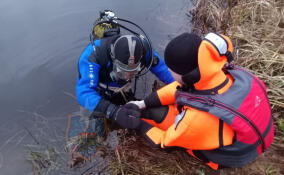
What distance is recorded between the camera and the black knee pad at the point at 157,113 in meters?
2.51

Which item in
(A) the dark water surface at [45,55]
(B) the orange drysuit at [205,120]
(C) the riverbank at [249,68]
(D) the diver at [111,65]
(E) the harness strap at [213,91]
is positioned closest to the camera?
(B) the orange drysuit at [205,120]

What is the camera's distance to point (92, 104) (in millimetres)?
2736

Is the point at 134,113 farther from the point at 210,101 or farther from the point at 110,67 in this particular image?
the point at 210,101

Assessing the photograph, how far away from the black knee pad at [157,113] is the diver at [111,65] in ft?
0.44

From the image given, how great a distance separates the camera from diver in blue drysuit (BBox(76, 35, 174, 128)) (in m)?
2.41

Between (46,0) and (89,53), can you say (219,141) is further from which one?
(46,0)

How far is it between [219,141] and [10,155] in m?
3.19

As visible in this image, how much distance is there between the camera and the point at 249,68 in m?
3.25

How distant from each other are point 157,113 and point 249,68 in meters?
1.76

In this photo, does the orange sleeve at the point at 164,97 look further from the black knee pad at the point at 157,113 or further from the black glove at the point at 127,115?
the black glove at the point at 127,115

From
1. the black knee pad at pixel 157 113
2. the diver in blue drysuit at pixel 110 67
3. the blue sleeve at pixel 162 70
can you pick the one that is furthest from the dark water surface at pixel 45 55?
the black knee pad at pixel 157 113

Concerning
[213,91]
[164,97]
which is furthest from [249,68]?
[213,91]

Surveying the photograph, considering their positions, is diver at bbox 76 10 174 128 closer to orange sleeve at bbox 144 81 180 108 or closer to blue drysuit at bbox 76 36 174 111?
blue drysuit at bbox 76 36 174 111

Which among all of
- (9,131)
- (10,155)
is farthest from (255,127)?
(9,131)
